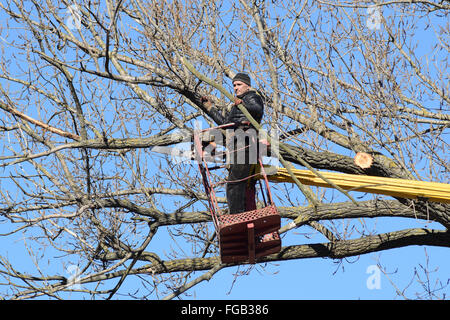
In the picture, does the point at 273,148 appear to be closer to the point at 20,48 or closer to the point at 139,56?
the point at 139,56

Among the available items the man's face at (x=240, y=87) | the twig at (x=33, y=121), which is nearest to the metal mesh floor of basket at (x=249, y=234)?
the man's face at (x=240, y=87)

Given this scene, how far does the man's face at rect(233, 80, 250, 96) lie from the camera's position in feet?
27.2

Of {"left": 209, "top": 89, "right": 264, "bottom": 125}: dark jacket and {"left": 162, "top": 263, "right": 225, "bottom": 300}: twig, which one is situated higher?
{"left": 209, "top": 89, "right": 264, "bottom": 125}: dark jacket

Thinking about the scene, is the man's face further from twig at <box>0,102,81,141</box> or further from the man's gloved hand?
twig at <box>0,102,81,141</box>

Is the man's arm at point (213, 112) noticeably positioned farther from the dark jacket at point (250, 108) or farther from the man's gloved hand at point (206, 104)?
the dark jacket at point (250, 108)

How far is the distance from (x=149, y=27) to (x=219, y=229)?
327 centimetres

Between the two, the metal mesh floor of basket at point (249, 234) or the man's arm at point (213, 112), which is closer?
the metal mesh floor of basket at point (249, 234)

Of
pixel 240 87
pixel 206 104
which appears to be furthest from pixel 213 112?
pixel 240 87

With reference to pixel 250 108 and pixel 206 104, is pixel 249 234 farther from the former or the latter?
pixel 206 104

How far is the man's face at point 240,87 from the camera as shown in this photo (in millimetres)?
8305

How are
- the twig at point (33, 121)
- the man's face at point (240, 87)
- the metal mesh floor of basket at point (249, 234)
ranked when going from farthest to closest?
the twig at point (33, 121) → the man's face at point (240, 87) → the metal mesh floor of basket at point (249, 234)

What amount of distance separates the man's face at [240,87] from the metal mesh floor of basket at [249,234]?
57.5 inches

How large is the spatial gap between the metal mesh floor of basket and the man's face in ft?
4.79

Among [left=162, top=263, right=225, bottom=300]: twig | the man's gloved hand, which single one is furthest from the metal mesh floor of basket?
the man's gloved hand
